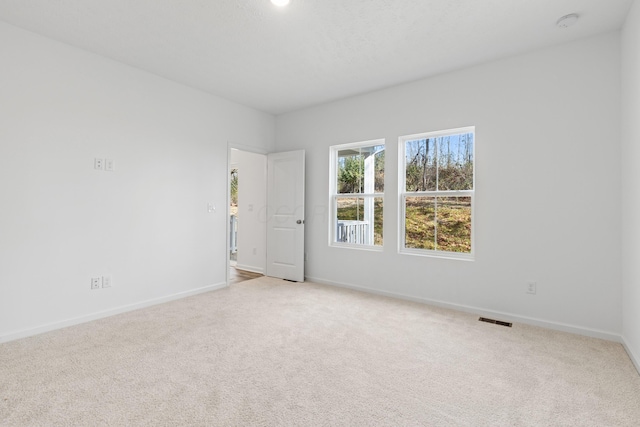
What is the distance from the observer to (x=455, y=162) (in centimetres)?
375

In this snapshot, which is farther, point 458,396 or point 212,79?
point 212,79

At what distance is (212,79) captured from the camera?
386 cm

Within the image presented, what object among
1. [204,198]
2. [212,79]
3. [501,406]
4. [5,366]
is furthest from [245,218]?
[501,406]

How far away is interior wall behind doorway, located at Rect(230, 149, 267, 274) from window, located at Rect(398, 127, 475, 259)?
7.94 ft

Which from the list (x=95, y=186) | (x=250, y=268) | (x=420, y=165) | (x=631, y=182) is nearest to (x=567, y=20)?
(x=631, y=182)

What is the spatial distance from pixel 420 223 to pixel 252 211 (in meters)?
2.99

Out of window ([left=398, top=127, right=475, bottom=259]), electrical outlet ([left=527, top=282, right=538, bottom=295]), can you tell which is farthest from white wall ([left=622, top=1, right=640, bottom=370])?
window ([left=398, top=127, right=475, bottom=259])

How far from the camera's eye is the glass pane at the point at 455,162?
3658 millimetres

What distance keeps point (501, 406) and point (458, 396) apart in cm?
23

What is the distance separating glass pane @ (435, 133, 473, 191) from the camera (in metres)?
3.66

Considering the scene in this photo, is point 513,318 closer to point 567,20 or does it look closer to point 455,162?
point 455,162

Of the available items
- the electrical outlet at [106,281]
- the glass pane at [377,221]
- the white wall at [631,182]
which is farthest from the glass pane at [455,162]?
the electrical outlet at [106,281]

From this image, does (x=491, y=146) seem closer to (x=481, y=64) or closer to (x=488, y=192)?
(x=488, y=192)

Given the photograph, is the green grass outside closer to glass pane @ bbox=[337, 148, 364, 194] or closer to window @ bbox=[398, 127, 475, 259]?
window @ bbox=[398, 127, 475, 259]
